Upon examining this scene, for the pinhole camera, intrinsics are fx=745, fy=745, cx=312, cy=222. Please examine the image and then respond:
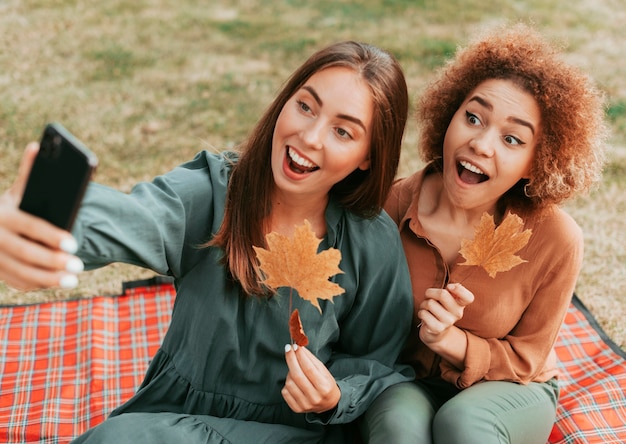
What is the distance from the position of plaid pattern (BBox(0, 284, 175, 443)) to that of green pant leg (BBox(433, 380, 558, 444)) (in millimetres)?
1339

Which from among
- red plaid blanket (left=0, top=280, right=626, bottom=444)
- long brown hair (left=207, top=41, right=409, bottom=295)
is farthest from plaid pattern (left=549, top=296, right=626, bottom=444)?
long brown hair (left=207, top=41, right=409, bottom=295)

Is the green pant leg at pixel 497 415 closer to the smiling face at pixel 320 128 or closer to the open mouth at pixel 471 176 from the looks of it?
the open mouth at pixel 471 176

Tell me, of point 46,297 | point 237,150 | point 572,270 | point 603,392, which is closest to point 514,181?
point 572,270

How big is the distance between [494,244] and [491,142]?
1.04ft

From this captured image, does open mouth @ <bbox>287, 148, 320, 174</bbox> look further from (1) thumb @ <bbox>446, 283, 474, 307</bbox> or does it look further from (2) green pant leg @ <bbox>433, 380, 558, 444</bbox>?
(2) green pant leg @ <bbox>433, 380, 558, 444</bbox>

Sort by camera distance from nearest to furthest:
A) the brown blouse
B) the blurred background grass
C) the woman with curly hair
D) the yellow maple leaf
A: 1. the yellow maple leaf
2. the woman with curly hair
3. the brown blouse
4. the blurred background grass

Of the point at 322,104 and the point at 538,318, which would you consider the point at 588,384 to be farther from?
the point at 322,104

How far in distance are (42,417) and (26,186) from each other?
159 cm

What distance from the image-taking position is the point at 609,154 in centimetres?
495

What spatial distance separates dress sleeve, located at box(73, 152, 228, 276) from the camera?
1.59m

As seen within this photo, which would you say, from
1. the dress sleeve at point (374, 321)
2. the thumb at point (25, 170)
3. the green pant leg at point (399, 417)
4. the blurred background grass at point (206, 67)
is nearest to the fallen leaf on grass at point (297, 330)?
the dress sleeve at point (374, 321)

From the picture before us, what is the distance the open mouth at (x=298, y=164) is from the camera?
6.41 ft

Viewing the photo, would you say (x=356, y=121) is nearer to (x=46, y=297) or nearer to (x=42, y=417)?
(x=42, y=417)

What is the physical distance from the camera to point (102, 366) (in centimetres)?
303
